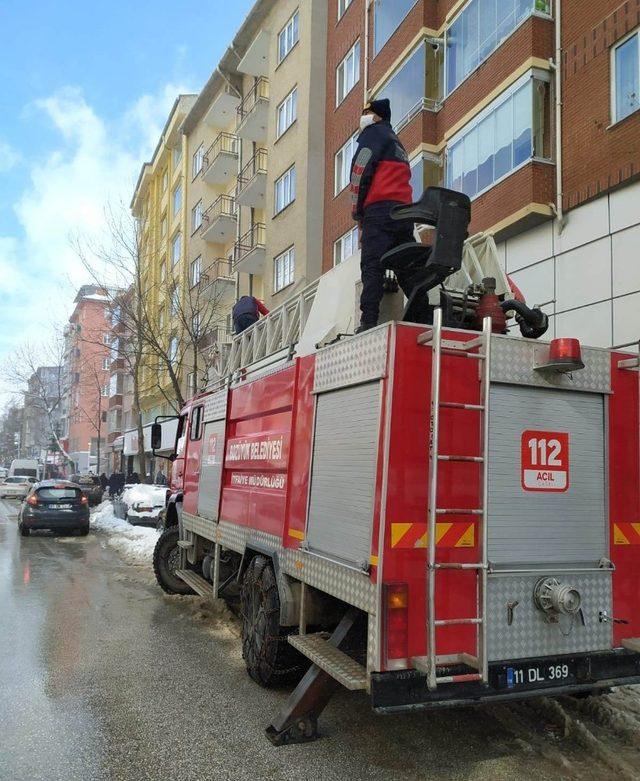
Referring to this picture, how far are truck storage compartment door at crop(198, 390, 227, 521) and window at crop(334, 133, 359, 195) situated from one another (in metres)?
14.4

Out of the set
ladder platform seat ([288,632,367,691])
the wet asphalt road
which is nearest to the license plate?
the wet asphalt road

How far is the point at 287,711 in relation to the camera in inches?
167

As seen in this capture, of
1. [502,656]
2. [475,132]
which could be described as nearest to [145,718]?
[502,656]

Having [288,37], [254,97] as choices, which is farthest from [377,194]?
[254,97]

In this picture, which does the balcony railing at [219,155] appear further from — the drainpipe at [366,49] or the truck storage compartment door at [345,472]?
the truck storage compartment door at [345,472]

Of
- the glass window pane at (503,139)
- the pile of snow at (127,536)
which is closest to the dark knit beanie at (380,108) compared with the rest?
the glass window pane at (503,139)

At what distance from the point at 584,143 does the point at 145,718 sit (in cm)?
1106

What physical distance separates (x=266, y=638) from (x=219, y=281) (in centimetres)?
2415

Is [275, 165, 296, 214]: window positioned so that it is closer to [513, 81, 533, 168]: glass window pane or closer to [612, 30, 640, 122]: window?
[513, 81, 533, 168]: glass window pane

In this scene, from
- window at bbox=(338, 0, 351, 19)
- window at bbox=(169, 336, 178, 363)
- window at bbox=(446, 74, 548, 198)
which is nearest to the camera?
window at bbox=(446, 74, 548, 198)

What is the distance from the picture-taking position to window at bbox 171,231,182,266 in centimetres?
3697

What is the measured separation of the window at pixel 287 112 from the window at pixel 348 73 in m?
2.18

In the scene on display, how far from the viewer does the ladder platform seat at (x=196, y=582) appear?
7.39 metres

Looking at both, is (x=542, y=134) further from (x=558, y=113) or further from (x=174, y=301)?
(x=174, y=301)
